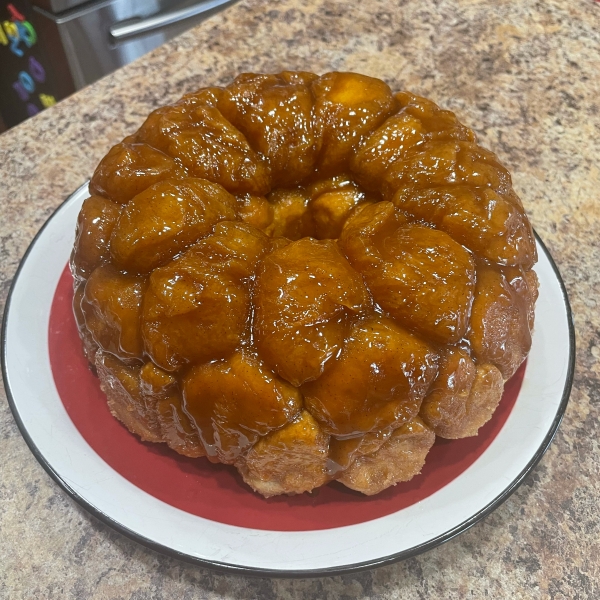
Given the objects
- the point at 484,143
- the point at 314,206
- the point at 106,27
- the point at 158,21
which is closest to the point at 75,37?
the point at 106,27

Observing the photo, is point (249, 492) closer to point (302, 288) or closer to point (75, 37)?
point (302, 288)

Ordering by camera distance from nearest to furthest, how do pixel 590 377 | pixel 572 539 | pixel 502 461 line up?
pixel 502 461 → pixel 572 539 → pixel 590 377

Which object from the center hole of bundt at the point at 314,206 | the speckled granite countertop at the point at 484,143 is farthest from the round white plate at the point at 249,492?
the center hole of bundt at the point at 314,206

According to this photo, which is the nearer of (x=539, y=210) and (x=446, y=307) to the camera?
(x=446, y=307)

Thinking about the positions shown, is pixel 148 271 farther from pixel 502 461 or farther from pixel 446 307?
pixel 502 461

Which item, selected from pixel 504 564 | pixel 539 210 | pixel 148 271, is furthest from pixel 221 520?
pixel 539 210
